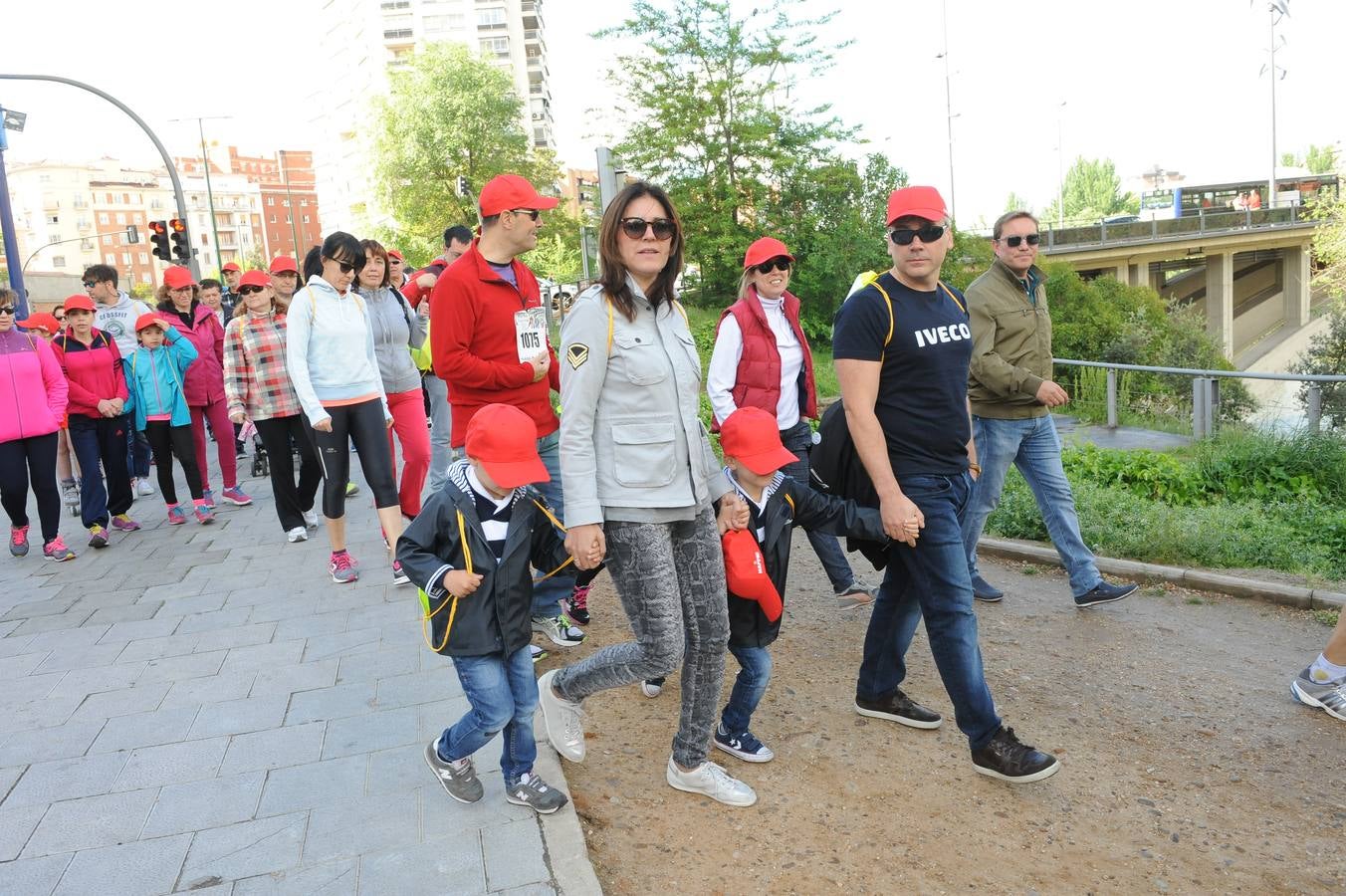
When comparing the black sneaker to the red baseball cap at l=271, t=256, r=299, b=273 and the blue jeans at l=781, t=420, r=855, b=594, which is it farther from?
the red baseball cap at l=271, t=256, r=299, b=273

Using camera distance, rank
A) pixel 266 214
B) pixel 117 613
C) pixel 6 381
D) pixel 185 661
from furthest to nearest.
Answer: pixel 266 214 → pixel 6 381 → pixel 117 613 → pixel 185 661

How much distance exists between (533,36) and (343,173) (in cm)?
2095

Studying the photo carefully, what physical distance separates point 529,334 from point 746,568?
1586mm

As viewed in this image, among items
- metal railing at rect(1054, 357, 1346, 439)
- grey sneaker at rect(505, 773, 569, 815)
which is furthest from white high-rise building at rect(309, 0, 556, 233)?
grey sneaker at rect(505, 773, 569, 815)

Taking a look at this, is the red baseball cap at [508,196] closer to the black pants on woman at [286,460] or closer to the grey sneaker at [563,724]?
the grey sneaker at [563,724]

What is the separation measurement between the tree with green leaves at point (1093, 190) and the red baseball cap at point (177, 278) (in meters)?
129

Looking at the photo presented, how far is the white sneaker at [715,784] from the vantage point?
3.50m

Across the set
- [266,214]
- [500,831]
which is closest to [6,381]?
[500,831]

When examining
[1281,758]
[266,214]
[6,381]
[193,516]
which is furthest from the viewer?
[266,214]

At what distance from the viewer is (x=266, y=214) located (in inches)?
6053

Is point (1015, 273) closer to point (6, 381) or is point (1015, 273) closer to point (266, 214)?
point (6, 381)

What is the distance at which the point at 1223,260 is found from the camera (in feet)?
183

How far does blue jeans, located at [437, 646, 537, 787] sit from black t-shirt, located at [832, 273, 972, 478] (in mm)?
1510

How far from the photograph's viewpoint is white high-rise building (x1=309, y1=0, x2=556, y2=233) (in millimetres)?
79250
